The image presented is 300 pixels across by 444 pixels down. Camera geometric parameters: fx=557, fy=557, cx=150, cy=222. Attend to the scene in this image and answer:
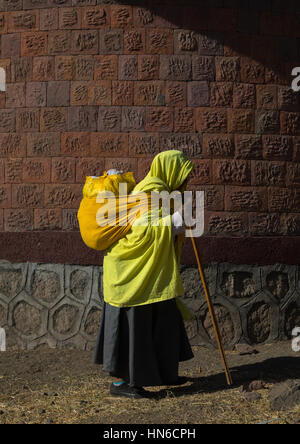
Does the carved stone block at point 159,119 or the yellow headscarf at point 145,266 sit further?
the carved stone block at point 159,119

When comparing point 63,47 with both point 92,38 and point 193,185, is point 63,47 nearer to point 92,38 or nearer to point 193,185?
point 92,38

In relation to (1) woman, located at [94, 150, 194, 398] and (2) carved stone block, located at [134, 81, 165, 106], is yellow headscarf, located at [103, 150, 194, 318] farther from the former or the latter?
(2) carved stone block, located at [134, 81, 165, 106]

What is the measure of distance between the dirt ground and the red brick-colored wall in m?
1.06

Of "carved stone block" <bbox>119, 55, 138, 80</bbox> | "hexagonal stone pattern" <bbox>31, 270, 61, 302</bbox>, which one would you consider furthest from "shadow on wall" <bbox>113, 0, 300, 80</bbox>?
"hexagonal stone pattern" <bbox>31, 270, 61, 302</bbox>

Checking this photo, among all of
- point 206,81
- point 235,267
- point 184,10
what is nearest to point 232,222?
point 235,267

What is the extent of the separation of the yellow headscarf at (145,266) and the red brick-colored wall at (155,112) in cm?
175

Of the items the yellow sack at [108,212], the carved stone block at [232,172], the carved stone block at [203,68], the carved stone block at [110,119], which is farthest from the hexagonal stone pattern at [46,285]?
the carved stone block at [203,68]

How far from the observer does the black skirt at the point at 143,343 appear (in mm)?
4109

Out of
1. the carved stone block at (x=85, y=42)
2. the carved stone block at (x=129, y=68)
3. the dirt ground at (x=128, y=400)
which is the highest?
the carved stone block at (x=85, y=42)

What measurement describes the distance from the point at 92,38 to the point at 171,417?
4053 mm

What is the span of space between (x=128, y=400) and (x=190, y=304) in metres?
1.84

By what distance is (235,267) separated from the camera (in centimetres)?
587

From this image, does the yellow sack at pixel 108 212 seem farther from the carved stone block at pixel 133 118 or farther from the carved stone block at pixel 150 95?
the carved stone block at pixel 150 95

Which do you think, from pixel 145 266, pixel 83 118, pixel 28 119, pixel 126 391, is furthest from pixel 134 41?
pixel 126 391
